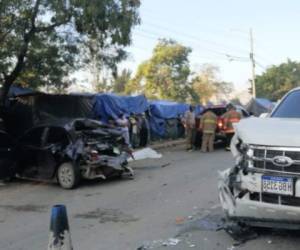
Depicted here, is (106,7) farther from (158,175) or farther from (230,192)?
(230,192)

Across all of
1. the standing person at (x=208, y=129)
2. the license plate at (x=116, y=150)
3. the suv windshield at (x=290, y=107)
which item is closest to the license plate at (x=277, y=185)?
the suv windshield at (x=290, y=107)

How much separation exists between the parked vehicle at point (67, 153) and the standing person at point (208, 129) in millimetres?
7083

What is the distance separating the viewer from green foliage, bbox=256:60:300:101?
72.1m

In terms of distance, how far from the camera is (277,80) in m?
73.3

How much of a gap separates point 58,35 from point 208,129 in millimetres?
6402

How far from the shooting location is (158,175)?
44.2ft

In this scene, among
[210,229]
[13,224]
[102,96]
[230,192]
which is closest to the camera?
[230,192]

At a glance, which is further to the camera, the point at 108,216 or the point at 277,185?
the point at 108,216

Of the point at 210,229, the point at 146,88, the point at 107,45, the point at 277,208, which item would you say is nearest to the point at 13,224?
the point at 210,229

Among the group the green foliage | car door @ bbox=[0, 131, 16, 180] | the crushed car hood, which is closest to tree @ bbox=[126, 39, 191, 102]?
the green foliage

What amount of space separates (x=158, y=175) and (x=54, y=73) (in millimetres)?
6578

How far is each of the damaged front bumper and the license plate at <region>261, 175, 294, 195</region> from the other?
6 centimetres

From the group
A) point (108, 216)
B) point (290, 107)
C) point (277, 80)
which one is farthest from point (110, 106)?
point (277, 80)

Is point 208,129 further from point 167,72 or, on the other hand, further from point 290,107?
point 167,72
